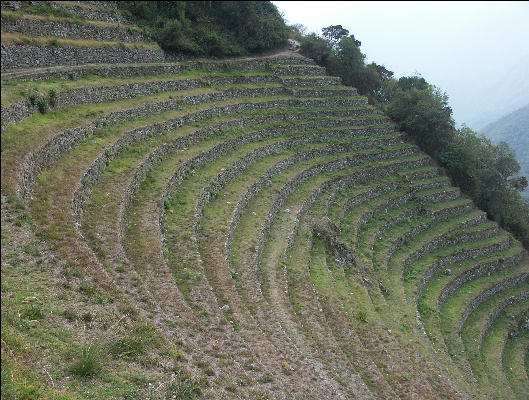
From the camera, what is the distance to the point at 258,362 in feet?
27.4

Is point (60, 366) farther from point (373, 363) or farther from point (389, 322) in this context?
A: point (389, 322)

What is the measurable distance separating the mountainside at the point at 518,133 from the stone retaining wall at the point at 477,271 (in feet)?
127

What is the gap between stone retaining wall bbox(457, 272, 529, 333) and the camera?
20.2m

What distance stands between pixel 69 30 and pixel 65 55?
190 cm

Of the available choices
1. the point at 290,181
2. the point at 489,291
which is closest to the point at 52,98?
the point at 290,181

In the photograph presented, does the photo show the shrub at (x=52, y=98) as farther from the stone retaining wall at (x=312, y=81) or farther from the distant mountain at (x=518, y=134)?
the distant mountain at (x=518, y=134)

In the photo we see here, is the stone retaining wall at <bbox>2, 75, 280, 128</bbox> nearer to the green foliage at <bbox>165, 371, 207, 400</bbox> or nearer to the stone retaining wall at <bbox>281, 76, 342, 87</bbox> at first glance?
the stone retaining wall at <bbox>281, 76, 342, 87</bbox>

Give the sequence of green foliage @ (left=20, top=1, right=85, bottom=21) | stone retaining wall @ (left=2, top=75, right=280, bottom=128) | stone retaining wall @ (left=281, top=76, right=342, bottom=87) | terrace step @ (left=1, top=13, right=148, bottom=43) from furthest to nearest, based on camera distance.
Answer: stone retaining wall @ (left=281, top=76, right=342, bottom=87)
green foliage @ (left=20, top=1, right=85, bottom=21)
terrace step @ (left=1, top=13, right=148, bottom=43)
stone retaining wall @ (left=2, top=75, right=280, bottom=128)

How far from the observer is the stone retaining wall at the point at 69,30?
17.3 m

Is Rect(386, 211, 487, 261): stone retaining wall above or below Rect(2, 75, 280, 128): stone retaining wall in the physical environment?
below

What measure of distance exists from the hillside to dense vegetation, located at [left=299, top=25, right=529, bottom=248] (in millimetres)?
3086

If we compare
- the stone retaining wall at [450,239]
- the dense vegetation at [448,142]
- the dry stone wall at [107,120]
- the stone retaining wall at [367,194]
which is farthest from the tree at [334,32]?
the stone retaining wall at [450,239]

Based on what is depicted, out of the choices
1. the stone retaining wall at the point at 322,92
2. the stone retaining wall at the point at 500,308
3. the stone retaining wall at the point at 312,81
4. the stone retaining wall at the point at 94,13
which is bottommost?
the stone retaining wall at the point at 500,308

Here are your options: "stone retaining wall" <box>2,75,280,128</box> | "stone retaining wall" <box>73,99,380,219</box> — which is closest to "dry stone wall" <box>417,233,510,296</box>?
"stone retaining wall" <box>73,99,380,219</box>
